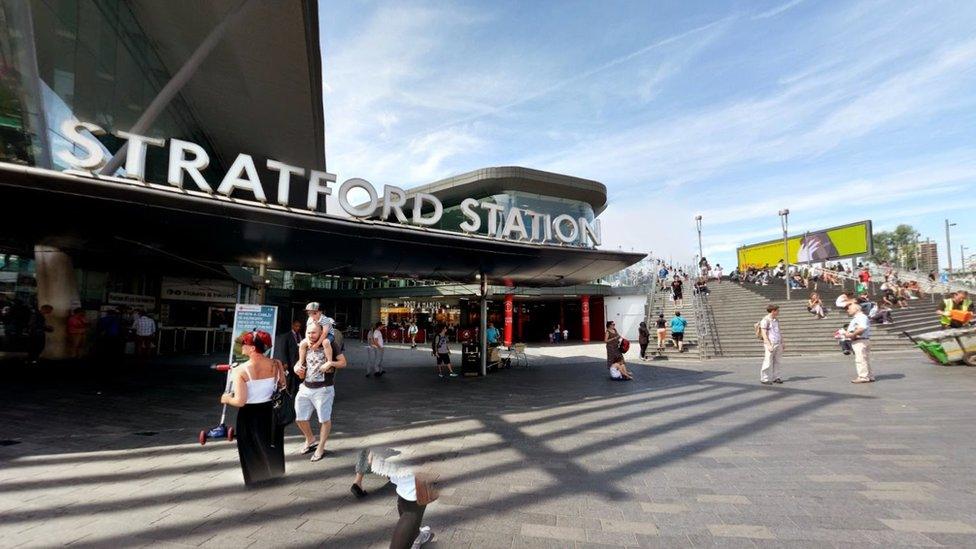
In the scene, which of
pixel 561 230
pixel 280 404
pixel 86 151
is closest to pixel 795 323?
pixel 561 230

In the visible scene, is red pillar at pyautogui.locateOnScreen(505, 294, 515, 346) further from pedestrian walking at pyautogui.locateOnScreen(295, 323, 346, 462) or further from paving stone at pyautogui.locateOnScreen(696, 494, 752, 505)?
paving stone at pyautogui.locateOnScreen(696, 494, 752, 505)

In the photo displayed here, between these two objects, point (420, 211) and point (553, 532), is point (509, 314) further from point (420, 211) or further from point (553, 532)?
point (553, 532)

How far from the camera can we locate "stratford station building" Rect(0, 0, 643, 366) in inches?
289

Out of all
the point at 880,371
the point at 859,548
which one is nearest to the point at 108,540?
the point at 859,548

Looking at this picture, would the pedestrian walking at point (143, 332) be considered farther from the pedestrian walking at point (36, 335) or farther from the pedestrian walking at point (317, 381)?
the pedestrian walking at point (317, 381)

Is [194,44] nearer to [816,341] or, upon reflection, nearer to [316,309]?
[316,309]

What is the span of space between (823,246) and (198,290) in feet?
163

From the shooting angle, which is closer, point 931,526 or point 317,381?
point 931,526

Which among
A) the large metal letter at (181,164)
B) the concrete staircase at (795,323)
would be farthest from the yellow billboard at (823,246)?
the large metal letter at (181,164)

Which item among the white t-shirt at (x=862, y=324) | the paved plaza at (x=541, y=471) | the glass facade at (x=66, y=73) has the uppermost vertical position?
the glass facade at (x=66, y=73)

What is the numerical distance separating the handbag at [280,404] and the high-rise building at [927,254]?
88.5m

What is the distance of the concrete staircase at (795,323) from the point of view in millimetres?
16047

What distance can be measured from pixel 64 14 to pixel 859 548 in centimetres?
1632

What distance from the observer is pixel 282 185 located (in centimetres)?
837
